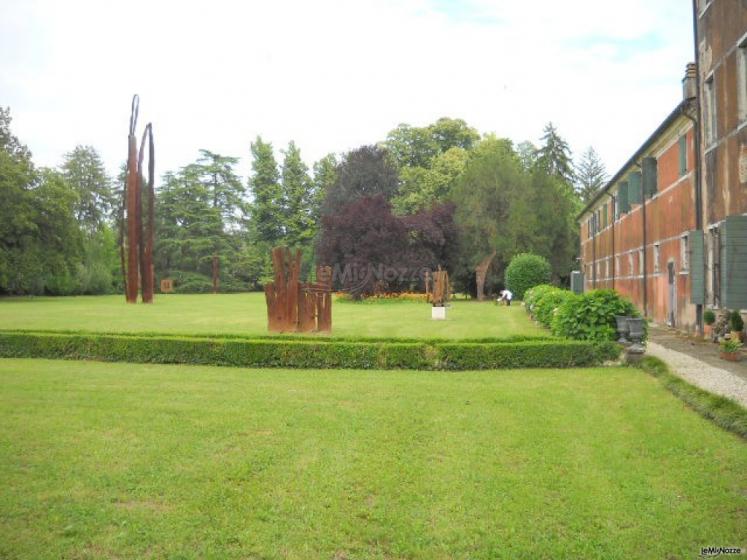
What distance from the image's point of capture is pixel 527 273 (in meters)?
38.6

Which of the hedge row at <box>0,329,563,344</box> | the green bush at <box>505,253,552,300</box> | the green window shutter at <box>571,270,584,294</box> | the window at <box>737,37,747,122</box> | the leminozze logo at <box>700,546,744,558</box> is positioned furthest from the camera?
the green window shutter at <box>571,270,584,294</box>

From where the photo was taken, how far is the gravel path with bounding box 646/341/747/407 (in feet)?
28.7

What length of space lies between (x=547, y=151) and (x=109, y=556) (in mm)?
69806

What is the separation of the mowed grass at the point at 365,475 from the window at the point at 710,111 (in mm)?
8783

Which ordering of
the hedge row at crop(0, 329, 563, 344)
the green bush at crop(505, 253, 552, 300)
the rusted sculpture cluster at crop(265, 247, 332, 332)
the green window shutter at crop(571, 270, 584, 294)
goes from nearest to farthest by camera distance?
the hedge row at crop(0, 329, 563, 344), the rusted sculpture cluster at crop(265, 247, 332, 332), the green bush at crop(505, 253, 552, 300), the green window shutter at crop(571, 270, 584, 294)

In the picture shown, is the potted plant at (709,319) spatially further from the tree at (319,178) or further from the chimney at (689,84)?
the tree at (319,178)

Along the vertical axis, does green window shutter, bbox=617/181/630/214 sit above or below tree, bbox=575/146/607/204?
below

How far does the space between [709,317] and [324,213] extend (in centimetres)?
4288

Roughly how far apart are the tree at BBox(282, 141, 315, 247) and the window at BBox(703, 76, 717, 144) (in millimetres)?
51702

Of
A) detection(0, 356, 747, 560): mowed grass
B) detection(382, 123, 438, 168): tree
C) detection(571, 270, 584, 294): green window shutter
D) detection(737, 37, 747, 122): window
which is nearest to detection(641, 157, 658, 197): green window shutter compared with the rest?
detection(737, 37, 747, 122): window

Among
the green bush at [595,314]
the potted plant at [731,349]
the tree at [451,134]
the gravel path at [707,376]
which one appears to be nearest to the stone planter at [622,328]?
the green bush at [595,314]

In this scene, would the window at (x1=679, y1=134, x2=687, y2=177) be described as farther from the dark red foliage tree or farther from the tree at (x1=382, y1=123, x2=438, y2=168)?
the tree at (x1=382, y1=123, x2=438, y2=168)

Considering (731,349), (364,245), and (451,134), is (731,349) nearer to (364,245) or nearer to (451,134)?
(364,245)

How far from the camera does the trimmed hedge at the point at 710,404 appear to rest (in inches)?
270
